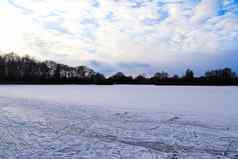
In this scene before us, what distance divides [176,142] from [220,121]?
14.7 feet

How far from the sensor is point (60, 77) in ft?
263

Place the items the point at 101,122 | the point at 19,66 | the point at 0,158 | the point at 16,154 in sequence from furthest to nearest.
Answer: the point at 19,66 < the point at 101,122 < the point at 16,154 < the point at 0,158

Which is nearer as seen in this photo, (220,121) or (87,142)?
(87,142)

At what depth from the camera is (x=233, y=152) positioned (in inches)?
221

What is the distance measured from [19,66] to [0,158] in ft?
260

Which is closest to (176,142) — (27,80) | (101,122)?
(101,122)

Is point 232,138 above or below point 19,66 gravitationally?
below

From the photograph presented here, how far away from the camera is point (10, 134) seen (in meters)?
7.00

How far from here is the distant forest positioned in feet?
224

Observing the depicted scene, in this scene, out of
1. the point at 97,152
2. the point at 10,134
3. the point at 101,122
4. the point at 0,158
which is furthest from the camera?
the point at 101,122

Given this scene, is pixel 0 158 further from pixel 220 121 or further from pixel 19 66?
pixel 19 66

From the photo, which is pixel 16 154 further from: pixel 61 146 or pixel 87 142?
pixel 87 142

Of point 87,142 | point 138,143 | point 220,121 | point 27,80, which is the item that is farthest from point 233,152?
point 27,80

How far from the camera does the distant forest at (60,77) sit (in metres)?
68.4
